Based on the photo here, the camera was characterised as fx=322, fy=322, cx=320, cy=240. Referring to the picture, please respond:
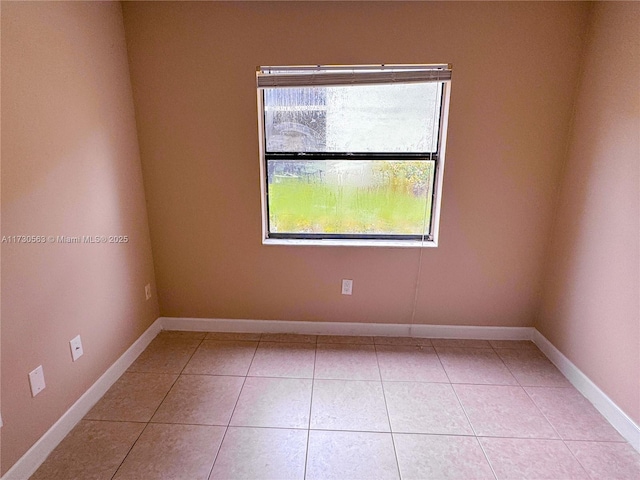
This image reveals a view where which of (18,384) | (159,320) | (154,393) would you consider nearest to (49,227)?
(18,384)

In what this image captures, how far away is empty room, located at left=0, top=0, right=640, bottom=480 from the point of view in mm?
1427

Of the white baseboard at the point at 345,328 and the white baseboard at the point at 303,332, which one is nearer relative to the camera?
the white baseboard at the point at 303,332

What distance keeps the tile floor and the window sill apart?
0.73 meters

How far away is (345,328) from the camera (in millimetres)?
2453

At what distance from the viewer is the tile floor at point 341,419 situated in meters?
1.40

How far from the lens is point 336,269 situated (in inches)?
92.4

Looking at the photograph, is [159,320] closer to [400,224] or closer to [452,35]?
[400,224]

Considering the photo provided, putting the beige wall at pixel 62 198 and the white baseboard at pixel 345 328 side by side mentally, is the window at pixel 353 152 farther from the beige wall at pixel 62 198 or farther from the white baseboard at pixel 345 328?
the beige wall at pixel 62 198

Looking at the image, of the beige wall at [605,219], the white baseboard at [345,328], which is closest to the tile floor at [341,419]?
the white baseboard at [345,328]

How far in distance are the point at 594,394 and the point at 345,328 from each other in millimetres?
1491

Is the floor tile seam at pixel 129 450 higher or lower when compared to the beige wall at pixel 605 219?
lower

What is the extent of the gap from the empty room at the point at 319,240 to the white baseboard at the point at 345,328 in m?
0.02

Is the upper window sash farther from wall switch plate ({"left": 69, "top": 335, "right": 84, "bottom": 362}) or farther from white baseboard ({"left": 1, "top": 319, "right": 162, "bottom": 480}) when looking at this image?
white baseboard ({"left": 1, "top": 319, "right": 162, "bottom": 480})

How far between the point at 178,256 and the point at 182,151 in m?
0.75
